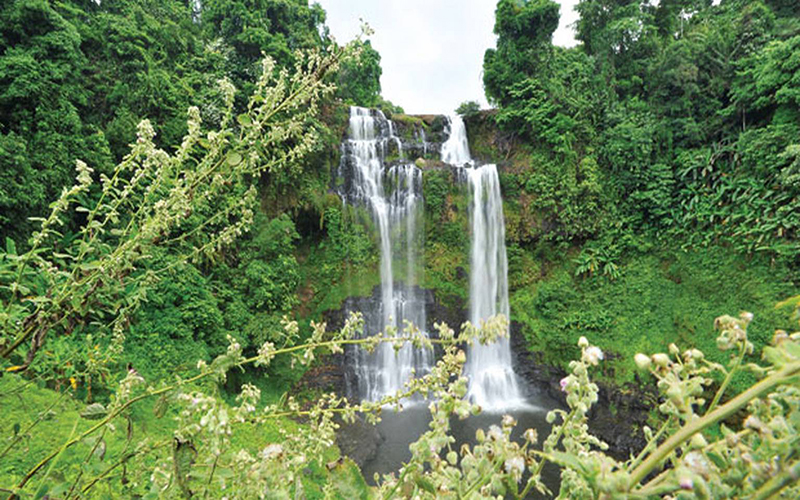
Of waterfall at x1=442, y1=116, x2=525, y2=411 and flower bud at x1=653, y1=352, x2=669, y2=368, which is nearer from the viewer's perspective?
flower bud at x1=653, y1=352, x2=669, y2=368

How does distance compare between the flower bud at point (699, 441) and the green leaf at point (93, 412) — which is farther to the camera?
the green leaf at point (93, 412)

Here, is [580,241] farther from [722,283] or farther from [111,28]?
[111,28]

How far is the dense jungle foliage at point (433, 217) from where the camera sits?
2.93 feet

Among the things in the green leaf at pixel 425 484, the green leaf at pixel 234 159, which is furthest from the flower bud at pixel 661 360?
the green leaf at pixel 234 159

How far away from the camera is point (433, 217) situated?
47.8ft

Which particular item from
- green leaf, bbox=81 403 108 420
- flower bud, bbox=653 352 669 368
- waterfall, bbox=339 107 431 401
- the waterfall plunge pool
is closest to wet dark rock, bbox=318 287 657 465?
the waterfall plunge pool

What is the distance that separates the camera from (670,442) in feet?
1.58

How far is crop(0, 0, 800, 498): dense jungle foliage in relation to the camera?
2.93 feet

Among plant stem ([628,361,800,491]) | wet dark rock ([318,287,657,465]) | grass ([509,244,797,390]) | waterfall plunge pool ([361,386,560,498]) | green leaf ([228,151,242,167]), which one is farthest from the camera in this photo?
grass ([509,244,797,390])

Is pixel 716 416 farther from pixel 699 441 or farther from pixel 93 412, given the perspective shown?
pixel 93 412

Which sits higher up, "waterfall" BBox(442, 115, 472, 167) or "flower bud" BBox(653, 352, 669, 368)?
"waterfall" BBox(442, 115, 472, 167)

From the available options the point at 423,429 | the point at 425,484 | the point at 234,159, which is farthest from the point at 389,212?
the point at 425,484

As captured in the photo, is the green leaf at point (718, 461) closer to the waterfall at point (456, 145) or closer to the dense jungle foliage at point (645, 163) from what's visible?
the dense jungle foliage at point (645, 163)

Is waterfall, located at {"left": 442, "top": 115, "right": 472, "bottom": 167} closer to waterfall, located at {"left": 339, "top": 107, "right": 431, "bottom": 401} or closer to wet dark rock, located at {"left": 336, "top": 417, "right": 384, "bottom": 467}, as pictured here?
waterfall, located at {"left": 339, "top": 107, "right": 431, "bottom": 401}
